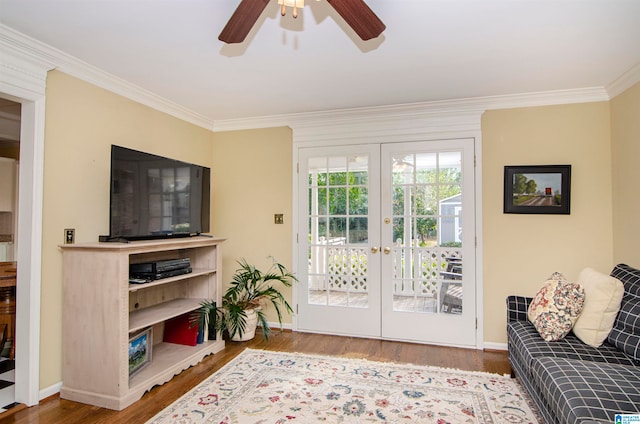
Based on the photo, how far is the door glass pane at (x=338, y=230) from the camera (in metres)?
3.66

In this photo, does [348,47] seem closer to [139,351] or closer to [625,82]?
[625,82]

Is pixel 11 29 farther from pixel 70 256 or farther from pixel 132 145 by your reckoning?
pixel 70 256

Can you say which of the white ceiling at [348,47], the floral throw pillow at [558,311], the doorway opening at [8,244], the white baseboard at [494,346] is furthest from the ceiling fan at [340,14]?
the white baseboard at [494,346]

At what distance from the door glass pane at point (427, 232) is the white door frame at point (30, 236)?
9.59ft

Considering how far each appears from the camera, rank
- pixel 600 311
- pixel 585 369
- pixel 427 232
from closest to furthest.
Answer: pixel 585 369 → pixel 600 311 → pixel 427 232

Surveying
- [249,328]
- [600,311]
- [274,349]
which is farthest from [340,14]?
[249,328]

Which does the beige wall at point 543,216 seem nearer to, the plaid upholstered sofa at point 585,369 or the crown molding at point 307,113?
the crown molding at point 307,113

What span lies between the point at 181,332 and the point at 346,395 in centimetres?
168

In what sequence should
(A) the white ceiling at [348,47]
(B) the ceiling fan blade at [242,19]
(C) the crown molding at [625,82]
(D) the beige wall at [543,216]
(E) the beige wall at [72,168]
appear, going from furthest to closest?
(D) the beige wall at [543,216] < (C) the crown molding at [625,82] < (E) the beige wall at [72,168] < (A) the white ceiling at [348,47] < (B) the ceiling fan blade at [242,19]

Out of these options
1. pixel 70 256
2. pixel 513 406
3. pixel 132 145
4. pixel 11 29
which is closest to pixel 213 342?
pixel 70 256

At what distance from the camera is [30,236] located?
2273mm

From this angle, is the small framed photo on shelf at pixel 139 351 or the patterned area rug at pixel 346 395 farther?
the small framed photo on shelf at pixel 139 351

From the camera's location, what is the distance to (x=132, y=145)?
305 centimetres

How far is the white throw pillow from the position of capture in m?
2.12
